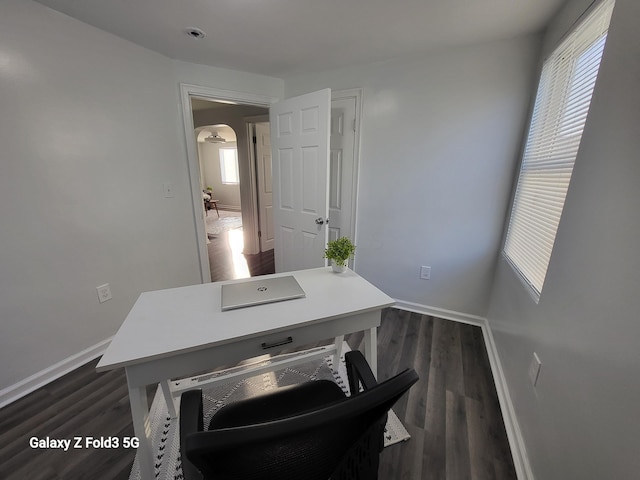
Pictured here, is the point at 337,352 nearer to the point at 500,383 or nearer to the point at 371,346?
the point at 371,346

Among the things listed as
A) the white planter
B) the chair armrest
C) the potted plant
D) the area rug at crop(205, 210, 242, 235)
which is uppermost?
the potted plant

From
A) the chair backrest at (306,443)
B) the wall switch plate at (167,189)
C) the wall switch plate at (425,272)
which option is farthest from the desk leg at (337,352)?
the wall switch plate at (167,189)

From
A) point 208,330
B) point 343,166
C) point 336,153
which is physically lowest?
point 208,330

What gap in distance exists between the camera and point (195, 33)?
1.77 meters

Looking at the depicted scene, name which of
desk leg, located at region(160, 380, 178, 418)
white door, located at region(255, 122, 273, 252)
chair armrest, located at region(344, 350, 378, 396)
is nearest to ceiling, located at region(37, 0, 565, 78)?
white door, located at region(255, 122, 273, 252)

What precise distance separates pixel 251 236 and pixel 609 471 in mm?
3942

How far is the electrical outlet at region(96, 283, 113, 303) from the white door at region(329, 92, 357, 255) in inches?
77.8

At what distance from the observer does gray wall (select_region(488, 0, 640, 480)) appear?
0.70 metres

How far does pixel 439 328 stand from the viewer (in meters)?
2.29

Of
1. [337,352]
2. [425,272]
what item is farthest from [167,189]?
[425,272]

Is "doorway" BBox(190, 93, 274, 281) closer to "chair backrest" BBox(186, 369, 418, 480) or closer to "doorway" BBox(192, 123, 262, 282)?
"doorway" BBox(192, 123, 262, 282)

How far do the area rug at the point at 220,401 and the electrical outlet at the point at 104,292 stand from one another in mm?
864

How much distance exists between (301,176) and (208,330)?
1757 mm

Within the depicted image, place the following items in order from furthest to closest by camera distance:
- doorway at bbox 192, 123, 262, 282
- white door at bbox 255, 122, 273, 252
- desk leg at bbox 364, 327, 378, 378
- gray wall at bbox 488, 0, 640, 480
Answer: doorway at bbox 192, 123, 262, 282
white door at bbox 255, 122, 273, 252
desk leg at bbox 364, 327, 378, 378
gray wall at bbox 488, 0, 640, 480
